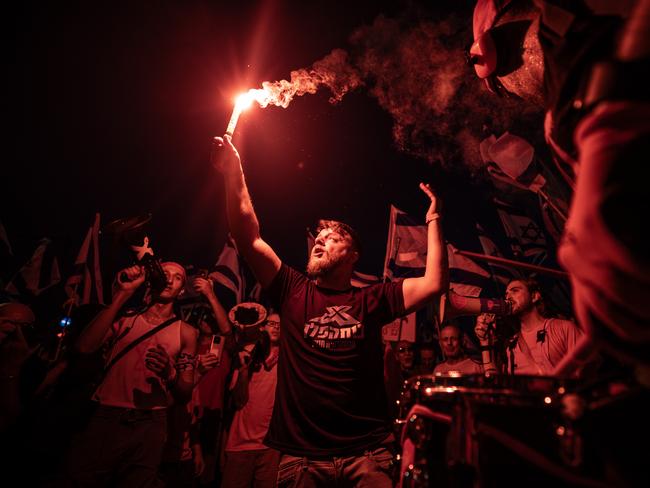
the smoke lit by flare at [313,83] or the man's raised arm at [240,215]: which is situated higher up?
the smoke lit by flare at [313,83]

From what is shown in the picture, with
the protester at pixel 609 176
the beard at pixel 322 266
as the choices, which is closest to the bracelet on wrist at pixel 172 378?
the beard at pixel 322 266

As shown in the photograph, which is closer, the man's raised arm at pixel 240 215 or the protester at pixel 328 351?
the protester at pixel 328 351

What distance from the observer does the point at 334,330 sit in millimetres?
3346

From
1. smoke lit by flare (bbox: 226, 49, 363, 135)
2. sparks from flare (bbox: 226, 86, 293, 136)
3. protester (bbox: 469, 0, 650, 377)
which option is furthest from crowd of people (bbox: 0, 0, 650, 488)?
smoke lit by flare (bbox: 226, 49, 363, 135)

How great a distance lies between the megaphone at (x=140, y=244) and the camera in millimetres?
6184

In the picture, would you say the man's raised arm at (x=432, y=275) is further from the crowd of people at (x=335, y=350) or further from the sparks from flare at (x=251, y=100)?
the sparks from flare at (x=251, y=100)

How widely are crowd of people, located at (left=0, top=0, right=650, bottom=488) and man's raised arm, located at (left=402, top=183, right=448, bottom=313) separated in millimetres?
19

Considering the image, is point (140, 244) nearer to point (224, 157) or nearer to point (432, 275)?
point (224, 157)

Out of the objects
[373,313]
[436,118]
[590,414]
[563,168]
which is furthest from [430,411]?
[436,118]

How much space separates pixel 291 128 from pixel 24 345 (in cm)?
769

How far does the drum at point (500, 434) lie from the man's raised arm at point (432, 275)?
6.57 feet

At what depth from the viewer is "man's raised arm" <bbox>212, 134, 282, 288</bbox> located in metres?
3.61

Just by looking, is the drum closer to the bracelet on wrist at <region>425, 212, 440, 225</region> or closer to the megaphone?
the bracelet on wrist at <region>425, 212, 440, 225</region>

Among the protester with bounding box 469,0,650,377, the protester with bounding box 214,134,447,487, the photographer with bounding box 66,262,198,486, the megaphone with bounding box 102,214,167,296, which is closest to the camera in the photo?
the protester with bounding box 469,0,650,377
